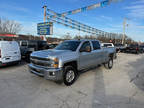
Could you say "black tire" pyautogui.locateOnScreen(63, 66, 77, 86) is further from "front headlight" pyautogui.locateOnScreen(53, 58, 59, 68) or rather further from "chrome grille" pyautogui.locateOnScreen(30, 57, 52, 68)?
"chrome grille" pyautogui.locateOnScreen(30, 57, 52, 68)

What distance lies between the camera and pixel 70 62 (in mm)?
4156

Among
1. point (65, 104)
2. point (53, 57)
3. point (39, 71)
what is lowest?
point (65, 104)

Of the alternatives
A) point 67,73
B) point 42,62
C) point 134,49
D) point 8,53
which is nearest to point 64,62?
point 67,73

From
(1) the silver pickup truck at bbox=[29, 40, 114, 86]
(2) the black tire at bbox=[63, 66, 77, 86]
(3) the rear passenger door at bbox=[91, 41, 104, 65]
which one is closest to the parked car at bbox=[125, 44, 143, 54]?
(3) the rear passenger door at bbox=[91, 41, 104, 65]

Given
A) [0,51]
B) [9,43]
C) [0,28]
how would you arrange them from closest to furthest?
[0,51], [9,43], [0,28]

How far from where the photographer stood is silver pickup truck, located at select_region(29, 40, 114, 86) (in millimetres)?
3645

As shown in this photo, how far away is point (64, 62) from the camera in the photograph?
12.5 feet

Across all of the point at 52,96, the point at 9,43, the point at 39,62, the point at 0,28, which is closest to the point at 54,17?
the point at 9,43

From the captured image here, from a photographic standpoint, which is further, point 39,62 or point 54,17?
point 54,17

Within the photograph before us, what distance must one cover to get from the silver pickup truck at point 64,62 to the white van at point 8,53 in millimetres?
2885

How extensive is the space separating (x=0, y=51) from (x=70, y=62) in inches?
186

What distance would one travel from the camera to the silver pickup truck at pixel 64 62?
12.0ft

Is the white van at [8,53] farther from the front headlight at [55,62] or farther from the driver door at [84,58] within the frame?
the driver door at [84,58]

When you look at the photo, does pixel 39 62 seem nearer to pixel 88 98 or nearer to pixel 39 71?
pixel 39 71
